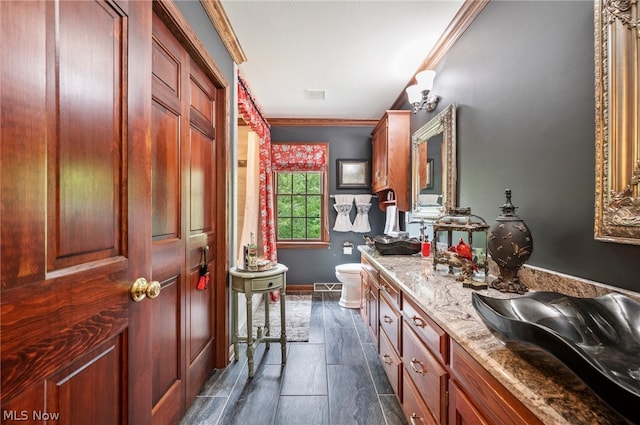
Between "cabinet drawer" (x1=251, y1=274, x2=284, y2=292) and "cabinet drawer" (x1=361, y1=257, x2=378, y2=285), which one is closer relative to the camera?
"cabinet drawer" (x1=251, y1=274, x2=284, y2=292)

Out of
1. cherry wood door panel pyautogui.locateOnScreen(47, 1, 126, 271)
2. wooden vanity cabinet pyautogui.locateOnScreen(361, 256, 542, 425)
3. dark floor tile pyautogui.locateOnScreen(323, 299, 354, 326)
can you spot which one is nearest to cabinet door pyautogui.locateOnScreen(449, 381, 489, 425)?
wooden vanity cabinet pyautogui.locateOnScreen(361, 256, 542, 425)

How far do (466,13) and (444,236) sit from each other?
168 centimetres

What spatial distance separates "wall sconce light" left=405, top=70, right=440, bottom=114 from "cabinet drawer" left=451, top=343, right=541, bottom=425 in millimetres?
2152

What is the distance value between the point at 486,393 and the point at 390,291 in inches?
39.4

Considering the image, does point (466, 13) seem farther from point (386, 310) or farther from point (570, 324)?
point (386, 310)

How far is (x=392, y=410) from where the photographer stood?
1699 mm

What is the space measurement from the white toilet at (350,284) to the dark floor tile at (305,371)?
101 cm

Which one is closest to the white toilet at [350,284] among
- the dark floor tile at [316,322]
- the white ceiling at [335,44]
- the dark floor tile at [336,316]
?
the dark floor tile at [336,316]

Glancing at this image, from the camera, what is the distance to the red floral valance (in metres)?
4.07

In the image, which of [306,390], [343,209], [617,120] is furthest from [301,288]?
[617,120]

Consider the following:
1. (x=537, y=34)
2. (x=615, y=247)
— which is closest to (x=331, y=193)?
(x=537, y=34)

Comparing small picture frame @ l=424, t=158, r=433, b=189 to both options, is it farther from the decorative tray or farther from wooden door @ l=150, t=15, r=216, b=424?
wooden door @ l=150, t=15, r=216, b=424

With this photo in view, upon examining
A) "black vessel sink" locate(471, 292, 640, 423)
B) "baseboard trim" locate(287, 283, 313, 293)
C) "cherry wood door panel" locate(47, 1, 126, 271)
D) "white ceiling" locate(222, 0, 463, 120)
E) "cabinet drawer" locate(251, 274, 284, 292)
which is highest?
"white ceiling" locate(222, 0, 463, 120)

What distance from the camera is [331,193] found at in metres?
4.17
